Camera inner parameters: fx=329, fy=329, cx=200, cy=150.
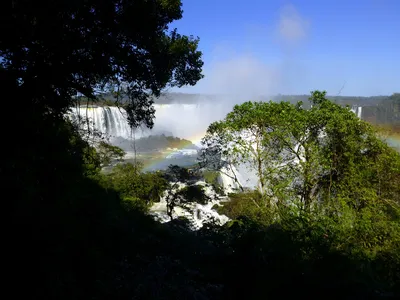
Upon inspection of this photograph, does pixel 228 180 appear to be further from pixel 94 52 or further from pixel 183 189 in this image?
pixel 94 52

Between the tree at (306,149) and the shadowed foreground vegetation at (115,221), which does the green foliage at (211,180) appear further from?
the shadowed foreground vegetation at (115,221)

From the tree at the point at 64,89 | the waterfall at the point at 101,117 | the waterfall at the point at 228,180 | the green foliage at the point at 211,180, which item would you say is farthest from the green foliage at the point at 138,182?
the tree at the point at 64,89

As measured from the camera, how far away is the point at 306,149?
9.58 m

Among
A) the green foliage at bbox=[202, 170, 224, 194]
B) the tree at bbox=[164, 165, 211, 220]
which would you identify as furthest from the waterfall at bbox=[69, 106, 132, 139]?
the green foliage at bbox=[202, 170, 224, 194]

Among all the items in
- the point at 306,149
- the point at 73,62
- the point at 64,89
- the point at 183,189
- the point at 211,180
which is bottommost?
the point at 183,189

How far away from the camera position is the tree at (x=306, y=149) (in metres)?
9.12

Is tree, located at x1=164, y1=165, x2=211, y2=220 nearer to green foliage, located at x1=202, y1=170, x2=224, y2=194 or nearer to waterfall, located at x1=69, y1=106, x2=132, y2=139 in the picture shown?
green foliage, located at x1=202, y1=170, x2=224, y2=194

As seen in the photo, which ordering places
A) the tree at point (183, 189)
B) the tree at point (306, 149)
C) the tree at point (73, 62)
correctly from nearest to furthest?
the tree at point (73, 62)
the tree at point (306, 149)
the tree at point (183, 189)

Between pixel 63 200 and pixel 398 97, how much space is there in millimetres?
50348

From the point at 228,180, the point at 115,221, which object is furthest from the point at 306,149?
the point at 228,180

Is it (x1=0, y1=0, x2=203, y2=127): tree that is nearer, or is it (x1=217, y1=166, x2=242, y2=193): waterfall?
(x1=0, y1=0, x2=203, y2=127): tree

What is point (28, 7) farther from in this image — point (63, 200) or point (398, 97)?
point (398, 97)

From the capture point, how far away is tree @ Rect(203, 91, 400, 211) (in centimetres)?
912

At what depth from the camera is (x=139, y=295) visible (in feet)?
8.86
